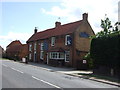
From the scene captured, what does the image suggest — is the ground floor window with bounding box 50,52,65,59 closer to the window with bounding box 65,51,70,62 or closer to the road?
the window with bounding box 65,51,70,62

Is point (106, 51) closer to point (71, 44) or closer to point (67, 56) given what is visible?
point (71, 44)

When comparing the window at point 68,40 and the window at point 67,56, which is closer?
the window at point 67,56

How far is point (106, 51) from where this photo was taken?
71.6ft

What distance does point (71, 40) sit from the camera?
35656 mm

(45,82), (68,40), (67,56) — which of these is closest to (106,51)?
(45,82)

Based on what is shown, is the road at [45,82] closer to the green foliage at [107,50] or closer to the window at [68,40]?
the green foliage at [107,50]

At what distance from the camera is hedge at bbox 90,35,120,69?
2031 cm

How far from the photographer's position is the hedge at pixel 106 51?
66.6 feet

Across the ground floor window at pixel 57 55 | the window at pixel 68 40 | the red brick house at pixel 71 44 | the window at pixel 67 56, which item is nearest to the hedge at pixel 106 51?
the red brick house at pixel 71 44

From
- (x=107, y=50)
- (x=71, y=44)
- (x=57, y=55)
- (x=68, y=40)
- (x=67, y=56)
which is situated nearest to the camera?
(x=107, y=50)

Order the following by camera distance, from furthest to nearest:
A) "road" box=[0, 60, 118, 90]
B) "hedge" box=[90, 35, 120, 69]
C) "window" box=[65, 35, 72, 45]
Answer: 1. "window" box=[65, 35, 72, 45]
2. "hedge" box=[90, 35, 120, 69]
3. "road" box=[0, 60, 118, 90]

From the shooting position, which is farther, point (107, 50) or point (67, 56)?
point (67, 56)

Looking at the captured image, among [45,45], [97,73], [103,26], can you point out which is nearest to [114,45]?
[97,73]

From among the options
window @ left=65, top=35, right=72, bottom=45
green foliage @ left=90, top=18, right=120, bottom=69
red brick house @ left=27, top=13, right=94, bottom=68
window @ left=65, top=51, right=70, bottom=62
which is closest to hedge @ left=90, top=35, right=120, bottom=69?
green foliage @ left=90, top=18, right=120, bottom=69
